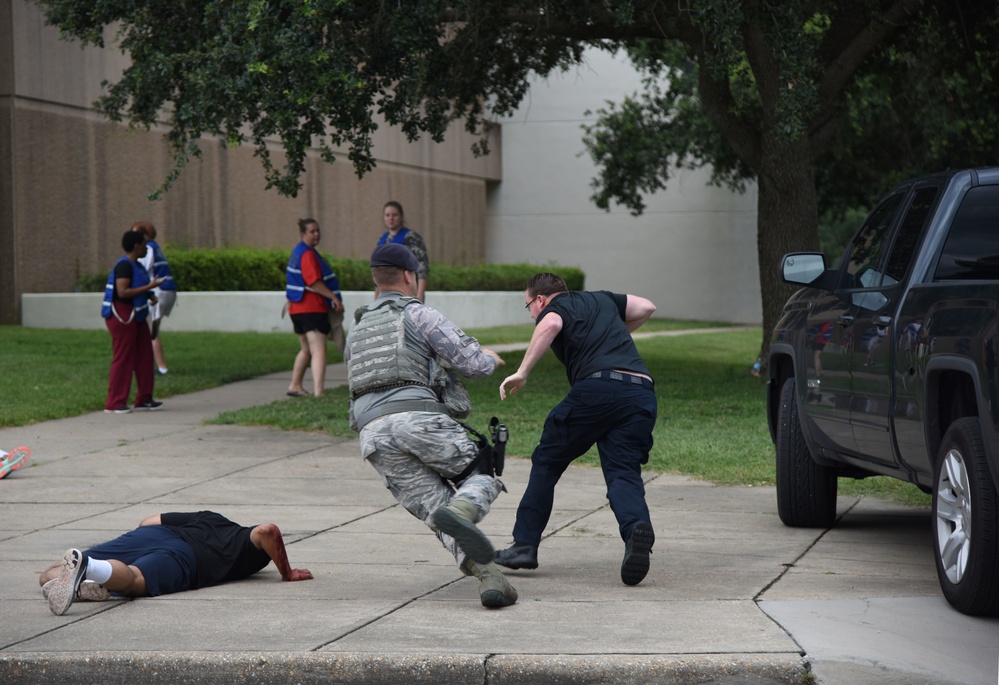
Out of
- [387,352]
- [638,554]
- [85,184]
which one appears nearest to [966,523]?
[638,554]

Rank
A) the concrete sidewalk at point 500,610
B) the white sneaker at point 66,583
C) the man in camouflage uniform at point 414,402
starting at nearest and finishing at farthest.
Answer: the concrete sidewalk at point 500,610 → the white sneaker at point 66,583 → the man in camouflage uniform at point 414,402

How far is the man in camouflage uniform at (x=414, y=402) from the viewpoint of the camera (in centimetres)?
586

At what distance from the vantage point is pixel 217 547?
20.5 ft

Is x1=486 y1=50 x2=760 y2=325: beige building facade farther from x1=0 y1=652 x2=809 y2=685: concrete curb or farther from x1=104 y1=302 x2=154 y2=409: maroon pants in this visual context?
x1=0 y1=652 x2=809 y2=685: concrete curb

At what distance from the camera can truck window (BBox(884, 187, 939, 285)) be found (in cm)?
652

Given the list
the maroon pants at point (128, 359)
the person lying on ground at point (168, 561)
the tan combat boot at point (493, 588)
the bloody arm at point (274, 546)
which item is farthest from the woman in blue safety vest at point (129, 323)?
the tan combat boot at point (493, 588)

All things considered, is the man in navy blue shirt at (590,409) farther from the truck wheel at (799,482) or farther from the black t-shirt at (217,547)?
the truck wheel at (799,482)

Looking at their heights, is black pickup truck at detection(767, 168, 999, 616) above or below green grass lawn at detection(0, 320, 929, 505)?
above

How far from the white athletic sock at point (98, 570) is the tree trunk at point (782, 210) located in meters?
10.8

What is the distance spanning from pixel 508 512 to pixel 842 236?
35.7 m

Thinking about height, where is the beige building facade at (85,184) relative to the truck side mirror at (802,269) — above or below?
above

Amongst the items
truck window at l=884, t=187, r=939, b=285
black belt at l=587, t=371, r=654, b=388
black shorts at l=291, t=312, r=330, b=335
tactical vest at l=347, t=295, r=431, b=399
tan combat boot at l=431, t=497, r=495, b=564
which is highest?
truck window at l=884, t=187, r=939, b=285

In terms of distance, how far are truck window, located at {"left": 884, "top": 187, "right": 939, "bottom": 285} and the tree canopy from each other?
5.54 m

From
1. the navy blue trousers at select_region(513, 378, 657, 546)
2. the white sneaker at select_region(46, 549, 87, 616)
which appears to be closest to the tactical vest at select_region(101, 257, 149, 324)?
the navy blue trousers at select_region(513, 378, 657, 546)
